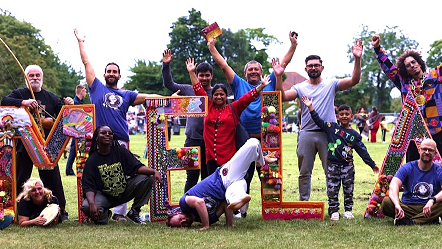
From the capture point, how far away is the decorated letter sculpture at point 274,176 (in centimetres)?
860

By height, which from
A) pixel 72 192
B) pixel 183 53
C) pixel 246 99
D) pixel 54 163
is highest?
pixel 183 53

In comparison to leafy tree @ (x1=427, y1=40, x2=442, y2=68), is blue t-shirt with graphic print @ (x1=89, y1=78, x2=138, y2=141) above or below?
below

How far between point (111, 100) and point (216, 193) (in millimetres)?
1893

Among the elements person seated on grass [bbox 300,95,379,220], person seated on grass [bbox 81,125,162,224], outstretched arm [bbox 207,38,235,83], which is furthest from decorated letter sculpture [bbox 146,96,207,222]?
person seated on grass [bbox 300,95,379,220]

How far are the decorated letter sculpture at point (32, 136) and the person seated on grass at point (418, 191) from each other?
3809mm

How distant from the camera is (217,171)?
8.20m

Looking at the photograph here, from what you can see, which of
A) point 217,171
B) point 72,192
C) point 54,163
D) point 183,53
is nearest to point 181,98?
point 217,171

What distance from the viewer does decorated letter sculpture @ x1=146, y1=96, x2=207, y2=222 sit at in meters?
8.68

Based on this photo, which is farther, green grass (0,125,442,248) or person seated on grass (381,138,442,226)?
person seated on grass (381,138,442,226)

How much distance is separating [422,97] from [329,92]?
1.18 meters

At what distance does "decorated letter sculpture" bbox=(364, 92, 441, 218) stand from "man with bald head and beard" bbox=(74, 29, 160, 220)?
322 centimetres

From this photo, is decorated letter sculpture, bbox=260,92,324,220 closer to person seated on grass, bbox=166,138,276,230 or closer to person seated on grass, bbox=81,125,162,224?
person seated on grass, bbox=166,138,276,230

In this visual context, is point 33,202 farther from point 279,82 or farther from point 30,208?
point 279,82

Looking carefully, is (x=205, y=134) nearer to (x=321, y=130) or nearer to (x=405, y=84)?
(x=321, y=130)
